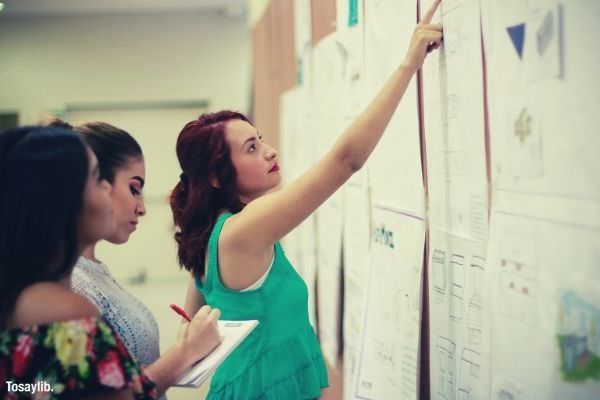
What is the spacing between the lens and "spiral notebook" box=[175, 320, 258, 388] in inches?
38.3

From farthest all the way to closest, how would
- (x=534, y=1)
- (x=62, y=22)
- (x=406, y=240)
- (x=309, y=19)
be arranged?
(x=62, y=22), (x=309, y=19), (x=406, y=240), (x=534, y=1)

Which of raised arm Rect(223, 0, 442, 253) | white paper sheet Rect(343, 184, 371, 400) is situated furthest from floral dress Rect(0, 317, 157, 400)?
white paper sheet Rect(343, 184, 371, 400)

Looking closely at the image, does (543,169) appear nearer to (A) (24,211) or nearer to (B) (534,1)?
(B) (534,1)

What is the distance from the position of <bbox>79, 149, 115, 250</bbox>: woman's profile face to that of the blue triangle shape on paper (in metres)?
0.56

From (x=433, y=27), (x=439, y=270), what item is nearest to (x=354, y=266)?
(x=439, y=270)

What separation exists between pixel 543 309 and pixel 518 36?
33 centimetres

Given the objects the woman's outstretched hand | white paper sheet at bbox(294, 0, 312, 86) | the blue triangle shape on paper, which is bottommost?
the blue triangle shape on paper

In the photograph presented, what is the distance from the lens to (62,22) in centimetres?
556

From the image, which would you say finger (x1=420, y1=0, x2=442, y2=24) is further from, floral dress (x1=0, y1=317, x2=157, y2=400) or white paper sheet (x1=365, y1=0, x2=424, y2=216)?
floral dress (x1=0, y1=317, x2=157, y2=400)

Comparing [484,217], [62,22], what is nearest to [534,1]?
[484,217]

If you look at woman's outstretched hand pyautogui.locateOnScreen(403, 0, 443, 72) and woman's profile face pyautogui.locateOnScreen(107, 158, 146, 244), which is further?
woman's profile face pyautogui.locateOnScreen(107, 158, 146, 244)

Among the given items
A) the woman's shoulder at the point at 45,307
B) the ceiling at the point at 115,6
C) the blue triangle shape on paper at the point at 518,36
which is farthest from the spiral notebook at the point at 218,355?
the ceiling at the point at 115,6

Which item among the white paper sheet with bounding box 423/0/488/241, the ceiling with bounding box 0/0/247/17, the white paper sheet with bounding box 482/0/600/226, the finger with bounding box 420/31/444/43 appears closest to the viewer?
the white paper sheet with bounding box 482/0/600/226

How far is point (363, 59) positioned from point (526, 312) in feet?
2.74
